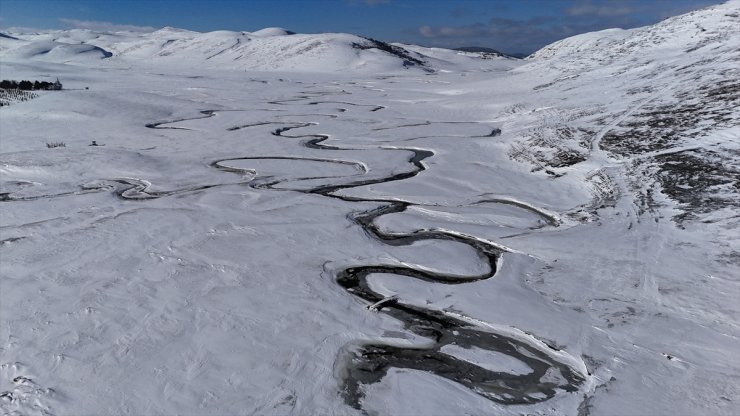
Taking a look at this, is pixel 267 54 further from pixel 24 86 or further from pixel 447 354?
pixel 447 354

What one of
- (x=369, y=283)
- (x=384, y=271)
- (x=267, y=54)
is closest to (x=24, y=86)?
(x=384, y=271)

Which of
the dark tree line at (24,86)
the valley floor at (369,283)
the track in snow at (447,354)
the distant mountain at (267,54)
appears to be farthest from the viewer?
the distant mountain at (267,54)

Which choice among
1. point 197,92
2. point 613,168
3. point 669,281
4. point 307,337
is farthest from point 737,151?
point 197,92

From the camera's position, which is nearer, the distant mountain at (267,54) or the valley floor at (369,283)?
the valley floor at (369,283)

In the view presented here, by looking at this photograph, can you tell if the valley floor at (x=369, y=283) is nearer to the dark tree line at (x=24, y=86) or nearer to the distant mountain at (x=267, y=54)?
the dark tree line at (x=24, y=86)

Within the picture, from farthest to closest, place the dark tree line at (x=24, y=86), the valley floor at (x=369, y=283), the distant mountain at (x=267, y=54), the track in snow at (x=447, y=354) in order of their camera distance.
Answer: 1. the distant mountain at (x=267, y=54)
2. the dark tree line at (x=24, y=86)
3. the track in snow at (x=447, y=354)
4. the valley floor at (x=369, y=283)

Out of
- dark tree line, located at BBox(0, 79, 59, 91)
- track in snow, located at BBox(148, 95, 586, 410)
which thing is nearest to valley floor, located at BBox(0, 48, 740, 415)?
track in snow, located at BBox(148, 95, 586, 410)

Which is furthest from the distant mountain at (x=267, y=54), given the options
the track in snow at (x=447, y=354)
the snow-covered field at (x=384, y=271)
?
the track in snow at (x=447, y=354)

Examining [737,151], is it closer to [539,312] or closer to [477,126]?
[539,312]

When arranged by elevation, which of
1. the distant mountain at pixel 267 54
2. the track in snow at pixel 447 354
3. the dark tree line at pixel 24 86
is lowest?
the track in snow at pixel 447 354
